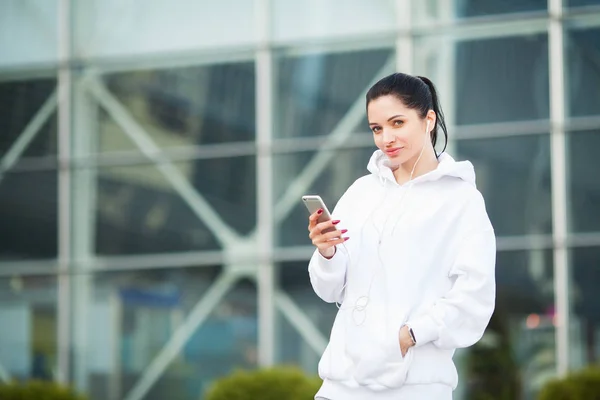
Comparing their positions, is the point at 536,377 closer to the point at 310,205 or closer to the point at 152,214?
the point at 152,214

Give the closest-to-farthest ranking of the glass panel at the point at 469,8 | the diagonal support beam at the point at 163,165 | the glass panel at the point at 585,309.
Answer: the glass panel at the point at 585,309
the glass panel at the point at 469,8
the diagonal support beam at the point at 163,165

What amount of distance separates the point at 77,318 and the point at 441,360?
32.7ft

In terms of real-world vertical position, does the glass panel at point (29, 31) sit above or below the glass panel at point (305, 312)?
above

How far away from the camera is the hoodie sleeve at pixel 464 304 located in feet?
11.0

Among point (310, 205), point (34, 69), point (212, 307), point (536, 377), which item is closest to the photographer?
point (310, 205)

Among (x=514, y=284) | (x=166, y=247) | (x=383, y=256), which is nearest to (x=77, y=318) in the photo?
(x=166, y=247)

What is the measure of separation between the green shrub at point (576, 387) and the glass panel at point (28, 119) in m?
5.85

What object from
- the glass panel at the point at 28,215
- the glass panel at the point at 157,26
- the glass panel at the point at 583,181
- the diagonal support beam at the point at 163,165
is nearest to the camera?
the glass panel at the point at 583,181

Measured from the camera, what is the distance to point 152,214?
41.9 feet

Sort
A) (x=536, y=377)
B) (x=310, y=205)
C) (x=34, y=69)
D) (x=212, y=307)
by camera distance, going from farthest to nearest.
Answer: (x=34, y=69)
(x=212, y=307)
(x=536, y=377)
(x=310, y=205)

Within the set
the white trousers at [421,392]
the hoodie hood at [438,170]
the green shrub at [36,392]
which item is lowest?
the white trousers at [421,392]

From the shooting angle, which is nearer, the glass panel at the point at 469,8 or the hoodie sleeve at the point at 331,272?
the hoodie sleeve at the point at 331,272

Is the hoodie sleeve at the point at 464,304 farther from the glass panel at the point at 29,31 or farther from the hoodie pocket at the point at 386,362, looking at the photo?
the glass panel at the point at 29,31

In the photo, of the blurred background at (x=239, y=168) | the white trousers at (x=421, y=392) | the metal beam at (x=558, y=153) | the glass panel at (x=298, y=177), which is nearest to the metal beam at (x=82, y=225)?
the blurred background at (x=239, y=168)
